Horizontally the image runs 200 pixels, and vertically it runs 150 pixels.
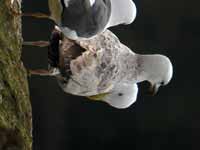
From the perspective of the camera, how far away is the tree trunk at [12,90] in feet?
4.96

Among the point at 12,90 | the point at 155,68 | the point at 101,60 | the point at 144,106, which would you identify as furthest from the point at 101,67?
the point at 144,106

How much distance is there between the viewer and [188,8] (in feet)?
10.1

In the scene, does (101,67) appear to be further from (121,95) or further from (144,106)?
(144,106)

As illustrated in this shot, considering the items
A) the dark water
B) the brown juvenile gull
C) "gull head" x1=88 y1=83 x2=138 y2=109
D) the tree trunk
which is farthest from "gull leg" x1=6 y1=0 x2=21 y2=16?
the dark water

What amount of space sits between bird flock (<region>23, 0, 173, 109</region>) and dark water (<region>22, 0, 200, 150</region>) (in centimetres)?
104

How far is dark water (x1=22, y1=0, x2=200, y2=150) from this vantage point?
3.06 metres

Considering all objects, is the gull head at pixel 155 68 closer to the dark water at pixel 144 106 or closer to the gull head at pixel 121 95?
the gull head at pixel 121 95

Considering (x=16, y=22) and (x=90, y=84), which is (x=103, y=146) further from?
(x=16, y=22)

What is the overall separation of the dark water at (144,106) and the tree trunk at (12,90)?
1.25 meters

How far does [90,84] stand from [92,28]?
0.25 metres

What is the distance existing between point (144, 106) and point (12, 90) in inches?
63.8

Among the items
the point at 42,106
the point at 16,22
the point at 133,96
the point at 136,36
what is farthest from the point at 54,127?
the point at 16,22

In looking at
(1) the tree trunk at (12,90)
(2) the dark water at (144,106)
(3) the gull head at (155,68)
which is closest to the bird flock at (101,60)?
(3) the gull head at (155,68)

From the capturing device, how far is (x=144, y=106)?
10.4 ft
